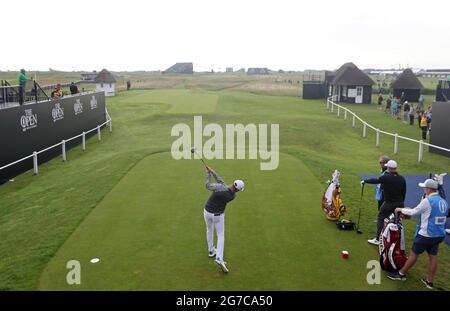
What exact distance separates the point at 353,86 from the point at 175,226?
4606 centimetres

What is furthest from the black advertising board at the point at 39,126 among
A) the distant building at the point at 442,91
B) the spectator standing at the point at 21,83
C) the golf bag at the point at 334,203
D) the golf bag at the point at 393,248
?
the distant building at the point at 442,91

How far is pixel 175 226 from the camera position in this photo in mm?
11117

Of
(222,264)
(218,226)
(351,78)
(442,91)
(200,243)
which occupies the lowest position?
(200,243)

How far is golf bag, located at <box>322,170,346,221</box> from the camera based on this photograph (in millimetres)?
11586

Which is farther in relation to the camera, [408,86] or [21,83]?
[408,86]

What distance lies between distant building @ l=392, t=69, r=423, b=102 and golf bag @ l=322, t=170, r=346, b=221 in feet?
146

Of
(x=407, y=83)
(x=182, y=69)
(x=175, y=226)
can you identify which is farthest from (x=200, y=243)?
(x=182, y=69)

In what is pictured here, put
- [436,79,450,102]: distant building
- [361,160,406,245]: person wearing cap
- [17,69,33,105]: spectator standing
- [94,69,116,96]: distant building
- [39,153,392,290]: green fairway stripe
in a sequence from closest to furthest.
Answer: [39,153,392,290]: green fairway stripe
[361,160,406,245]: person wearing cap
[17,69,33,105]: spectator standing
[436,79,450,102]: distant building
[94,69,116,96]: distant building

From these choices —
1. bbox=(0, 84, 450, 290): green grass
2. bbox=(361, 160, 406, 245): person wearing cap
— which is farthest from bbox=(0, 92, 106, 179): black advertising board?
bbox=(361, 160, 406, 245): person wearing cap

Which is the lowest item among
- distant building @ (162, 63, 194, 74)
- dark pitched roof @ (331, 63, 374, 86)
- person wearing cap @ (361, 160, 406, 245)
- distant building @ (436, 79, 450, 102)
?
person wearing cap @ (361, 160, 406, 245)

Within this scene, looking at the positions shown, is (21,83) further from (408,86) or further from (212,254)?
(408,86)

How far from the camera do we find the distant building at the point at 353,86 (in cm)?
5259

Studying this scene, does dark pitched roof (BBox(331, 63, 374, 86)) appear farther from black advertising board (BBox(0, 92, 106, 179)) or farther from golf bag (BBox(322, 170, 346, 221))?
golf bag (BBox(322, 170, 346, 221))
